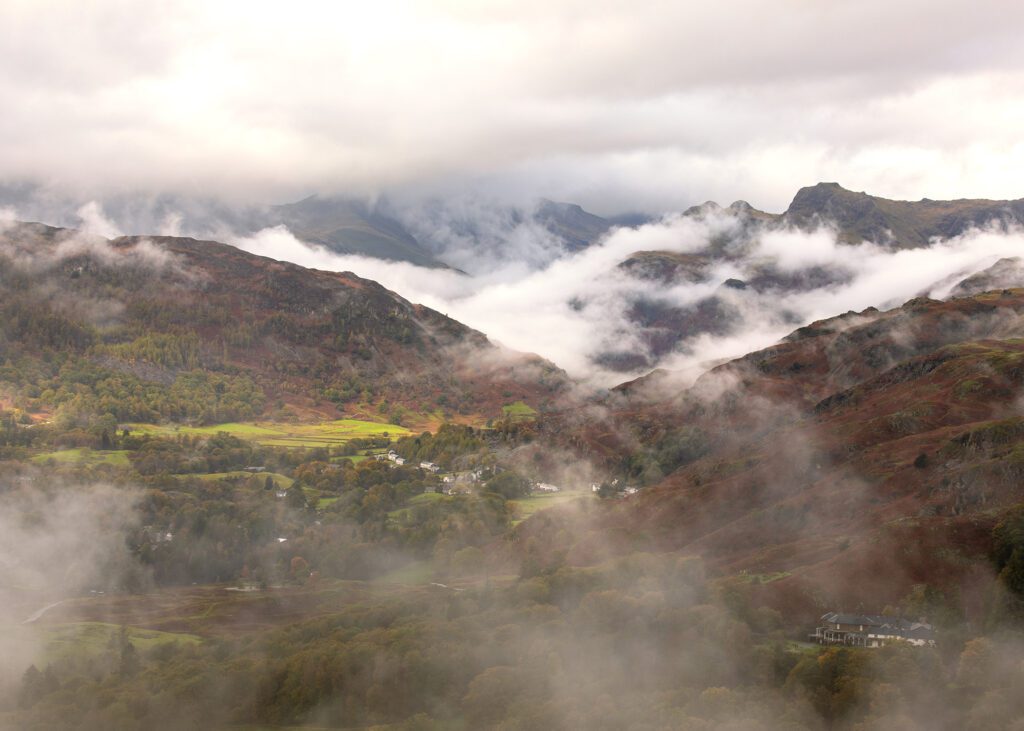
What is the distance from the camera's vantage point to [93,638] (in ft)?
280

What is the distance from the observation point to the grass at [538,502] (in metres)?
135

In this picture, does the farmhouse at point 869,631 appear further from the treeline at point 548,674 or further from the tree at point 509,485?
the tree at point 509,485

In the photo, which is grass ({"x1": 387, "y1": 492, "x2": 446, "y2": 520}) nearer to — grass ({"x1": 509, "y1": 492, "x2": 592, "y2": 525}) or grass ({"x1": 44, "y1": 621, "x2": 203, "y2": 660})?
grass ({"x1": 509, "y1": 492, "x2": 592, "y2": 525})

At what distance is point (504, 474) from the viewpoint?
15425 cm

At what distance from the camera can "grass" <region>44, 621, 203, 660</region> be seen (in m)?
80.2

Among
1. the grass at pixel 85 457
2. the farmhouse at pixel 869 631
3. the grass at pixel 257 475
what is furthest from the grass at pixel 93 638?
the grass at pixel 85 457

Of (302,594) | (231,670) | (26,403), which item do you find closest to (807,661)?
(231,670)

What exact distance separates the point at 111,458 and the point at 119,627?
7068 centimetres

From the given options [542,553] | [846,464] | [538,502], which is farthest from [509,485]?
[846,464]

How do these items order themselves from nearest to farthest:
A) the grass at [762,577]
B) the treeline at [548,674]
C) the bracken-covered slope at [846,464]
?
1. the treeline at [548,674]
2. the bracken-covered slope at [846,464]
3. the grass at [762,577]

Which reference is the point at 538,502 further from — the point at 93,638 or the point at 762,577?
the point at 93,638

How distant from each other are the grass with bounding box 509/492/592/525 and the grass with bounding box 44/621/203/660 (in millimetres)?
55014

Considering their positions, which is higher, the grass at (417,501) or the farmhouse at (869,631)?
the farmhouse at (869,631)

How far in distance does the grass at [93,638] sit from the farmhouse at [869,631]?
5805 centimetres
